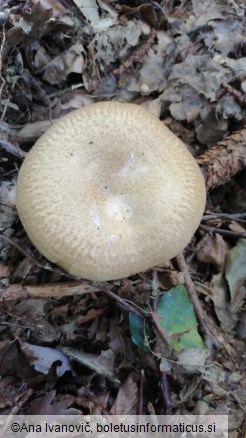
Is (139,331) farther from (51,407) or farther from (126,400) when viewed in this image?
(51,407)

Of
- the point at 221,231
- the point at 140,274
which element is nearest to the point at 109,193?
the point at 140,274

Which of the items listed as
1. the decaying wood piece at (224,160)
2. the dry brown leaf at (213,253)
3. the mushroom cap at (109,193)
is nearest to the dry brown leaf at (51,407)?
the mushroom cap at (109,193)

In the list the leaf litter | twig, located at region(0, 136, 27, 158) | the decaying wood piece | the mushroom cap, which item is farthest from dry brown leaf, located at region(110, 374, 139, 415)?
twig, located at region(0, 136, 27, 158)

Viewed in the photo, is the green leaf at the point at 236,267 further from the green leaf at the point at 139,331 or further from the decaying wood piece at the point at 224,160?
the green leaf at the point at 139,331

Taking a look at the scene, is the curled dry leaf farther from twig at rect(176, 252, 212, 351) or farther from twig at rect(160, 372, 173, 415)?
twig at rect(176, 252, 212, 351)

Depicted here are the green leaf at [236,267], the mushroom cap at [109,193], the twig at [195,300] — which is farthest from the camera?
the green leaf at [236,267]

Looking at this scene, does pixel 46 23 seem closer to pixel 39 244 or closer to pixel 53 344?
pixel 39 244
